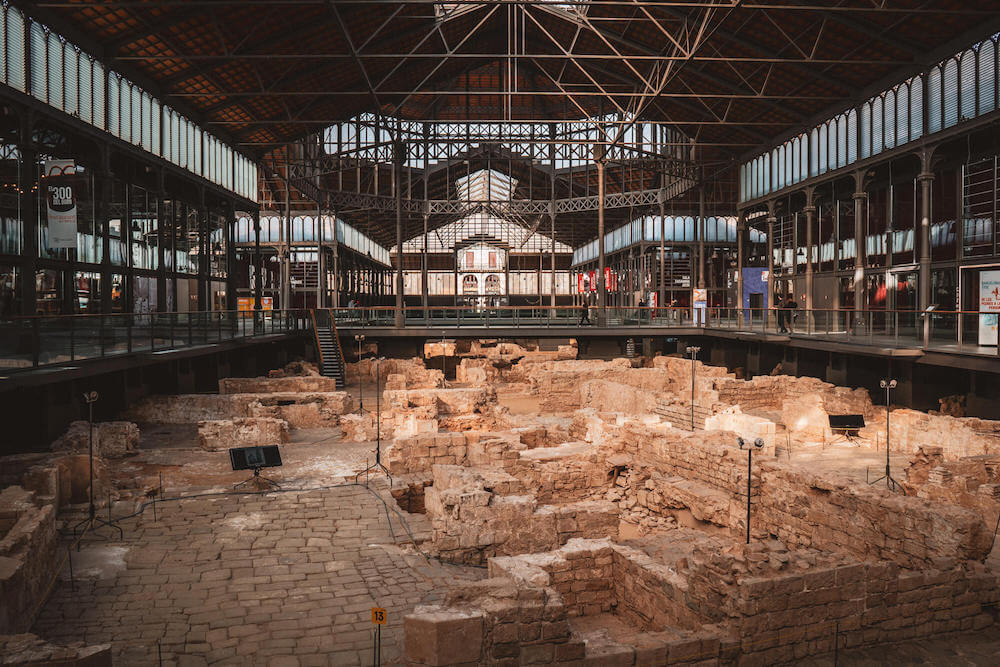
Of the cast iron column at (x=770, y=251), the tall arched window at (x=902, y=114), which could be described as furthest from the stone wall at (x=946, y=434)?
the cast iron column at (x=770, y=251)

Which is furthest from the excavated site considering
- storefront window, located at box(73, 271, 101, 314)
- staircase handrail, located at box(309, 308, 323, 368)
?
staircase handrail, located at box(309, 308, 323, 368)

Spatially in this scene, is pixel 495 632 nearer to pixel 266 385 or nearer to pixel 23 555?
pixel 23 555

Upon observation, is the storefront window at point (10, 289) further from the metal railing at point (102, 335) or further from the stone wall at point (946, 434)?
the stone wall at point (946, 434)

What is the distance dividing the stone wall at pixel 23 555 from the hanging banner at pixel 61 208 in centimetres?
842

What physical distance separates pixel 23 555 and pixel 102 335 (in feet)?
30.1

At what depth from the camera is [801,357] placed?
92.9 ft

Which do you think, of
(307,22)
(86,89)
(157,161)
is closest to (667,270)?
(307,22)

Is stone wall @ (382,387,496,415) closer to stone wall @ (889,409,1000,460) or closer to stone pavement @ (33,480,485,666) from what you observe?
stone pavement @ (33,480,485,666)

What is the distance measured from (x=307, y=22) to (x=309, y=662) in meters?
24.5

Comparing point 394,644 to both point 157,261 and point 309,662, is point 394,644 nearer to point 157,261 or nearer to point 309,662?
point 309,662

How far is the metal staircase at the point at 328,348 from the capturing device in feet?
102

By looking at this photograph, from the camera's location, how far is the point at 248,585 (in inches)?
380

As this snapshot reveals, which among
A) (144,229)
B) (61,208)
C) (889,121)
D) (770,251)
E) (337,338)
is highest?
(889,121)

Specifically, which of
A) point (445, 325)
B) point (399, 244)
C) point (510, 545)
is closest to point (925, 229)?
point (510, 545)
